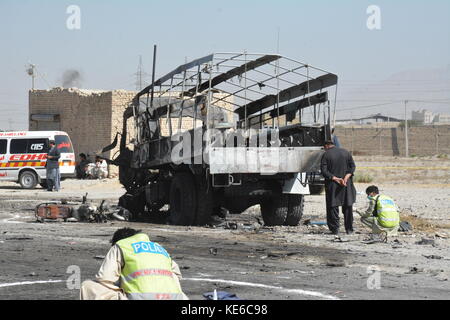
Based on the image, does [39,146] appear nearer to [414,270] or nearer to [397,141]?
[414,270]

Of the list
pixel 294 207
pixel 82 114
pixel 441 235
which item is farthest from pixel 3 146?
pixel 441 235

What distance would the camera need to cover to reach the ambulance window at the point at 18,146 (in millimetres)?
31047

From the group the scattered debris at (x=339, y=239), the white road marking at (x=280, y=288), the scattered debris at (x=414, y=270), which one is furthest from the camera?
the scattered debris at (x=339, y=239)

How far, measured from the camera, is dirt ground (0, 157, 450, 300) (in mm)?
9281

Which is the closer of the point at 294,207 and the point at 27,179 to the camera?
the point at 294,207

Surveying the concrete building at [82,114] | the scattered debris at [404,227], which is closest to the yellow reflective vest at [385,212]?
the scattered debris at [404,227]

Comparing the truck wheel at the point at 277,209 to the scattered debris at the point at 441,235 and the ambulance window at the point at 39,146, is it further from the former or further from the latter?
the ambulance window at the point at 39,146

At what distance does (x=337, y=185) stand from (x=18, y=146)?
19.1 metres

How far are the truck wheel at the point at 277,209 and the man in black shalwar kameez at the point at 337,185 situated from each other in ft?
6.21

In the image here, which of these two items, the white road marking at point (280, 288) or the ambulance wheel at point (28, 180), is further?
the ambulance wheel at point (28, 180)

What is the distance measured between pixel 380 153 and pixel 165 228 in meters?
53.3

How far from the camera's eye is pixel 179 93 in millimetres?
16781

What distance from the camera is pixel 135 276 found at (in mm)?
6484
